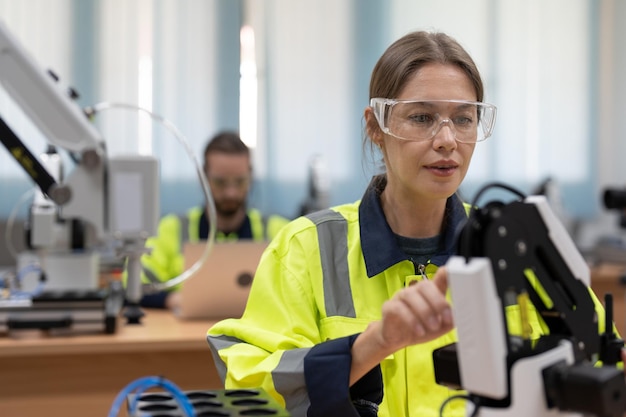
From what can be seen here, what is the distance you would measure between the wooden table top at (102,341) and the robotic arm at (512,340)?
1.50m

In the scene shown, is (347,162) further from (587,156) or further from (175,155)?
(587,156)

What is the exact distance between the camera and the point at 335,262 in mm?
1487

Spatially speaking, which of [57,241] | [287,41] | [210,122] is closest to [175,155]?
[210,122]

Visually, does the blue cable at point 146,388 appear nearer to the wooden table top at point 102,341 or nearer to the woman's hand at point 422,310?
the woman's hand at point 422,310

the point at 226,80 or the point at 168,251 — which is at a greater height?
the point at 226,80

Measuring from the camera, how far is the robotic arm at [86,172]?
1.76 m

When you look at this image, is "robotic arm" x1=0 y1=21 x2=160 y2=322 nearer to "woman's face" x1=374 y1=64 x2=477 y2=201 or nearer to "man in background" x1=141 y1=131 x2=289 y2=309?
"woman's face" x1=374 y1=64 x2=477 y2=201

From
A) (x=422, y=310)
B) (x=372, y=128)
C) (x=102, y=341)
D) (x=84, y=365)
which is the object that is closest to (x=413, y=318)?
(x=422, y=310)

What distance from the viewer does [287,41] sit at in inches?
185

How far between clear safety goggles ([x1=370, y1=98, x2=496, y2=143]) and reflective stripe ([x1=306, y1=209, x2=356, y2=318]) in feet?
0.71

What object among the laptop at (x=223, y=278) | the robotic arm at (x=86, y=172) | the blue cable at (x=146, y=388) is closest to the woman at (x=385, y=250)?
the blue cable at (x=146, y=388)

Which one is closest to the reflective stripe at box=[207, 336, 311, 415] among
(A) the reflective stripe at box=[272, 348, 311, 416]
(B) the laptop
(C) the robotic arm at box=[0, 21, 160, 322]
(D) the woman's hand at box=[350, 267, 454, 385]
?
(A) the reflective stripe at box=[272, 348, 311, 416]

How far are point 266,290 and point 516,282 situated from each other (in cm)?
61

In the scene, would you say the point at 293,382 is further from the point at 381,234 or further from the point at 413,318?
the point at 381,234
